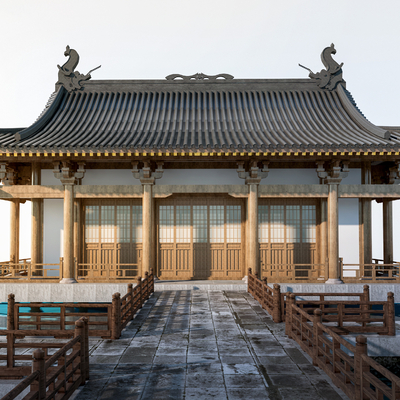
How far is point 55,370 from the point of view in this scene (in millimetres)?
4934

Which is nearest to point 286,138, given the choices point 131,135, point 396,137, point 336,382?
point 396,137

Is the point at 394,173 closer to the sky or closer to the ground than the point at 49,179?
closer to the sky

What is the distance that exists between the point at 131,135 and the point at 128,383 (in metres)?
9.80

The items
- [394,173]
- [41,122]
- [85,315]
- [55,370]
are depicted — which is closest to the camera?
[55,370]

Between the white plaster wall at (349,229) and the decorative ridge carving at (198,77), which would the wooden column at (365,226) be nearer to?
the white plaster wall at (349,229)

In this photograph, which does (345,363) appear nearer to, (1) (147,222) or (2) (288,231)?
(1) (147,222)

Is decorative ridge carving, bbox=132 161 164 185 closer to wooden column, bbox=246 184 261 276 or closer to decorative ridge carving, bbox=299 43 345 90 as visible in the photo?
wooden column, bbox=246 184 261 276

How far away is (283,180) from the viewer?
1411 centimetres

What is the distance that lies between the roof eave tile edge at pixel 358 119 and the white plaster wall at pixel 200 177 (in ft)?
16.3

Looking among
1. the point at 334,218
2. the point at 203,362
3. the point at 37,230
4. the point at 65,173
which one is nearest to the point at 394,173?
the point at 334,218

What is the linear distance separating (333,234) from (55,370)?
10.1 m

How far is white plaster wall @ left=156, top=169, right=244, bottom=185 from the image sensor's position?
46.0ft

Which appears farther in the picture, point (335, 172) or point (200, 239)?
point (200, 239)

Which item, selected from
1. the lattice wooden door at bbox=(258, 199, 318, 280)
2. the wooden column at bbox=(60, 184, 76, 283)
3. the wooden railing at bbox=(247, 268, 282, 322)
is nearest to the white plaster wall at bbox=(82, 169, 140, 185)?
the wooden column at bbox=(60, 184, 76, 283)
